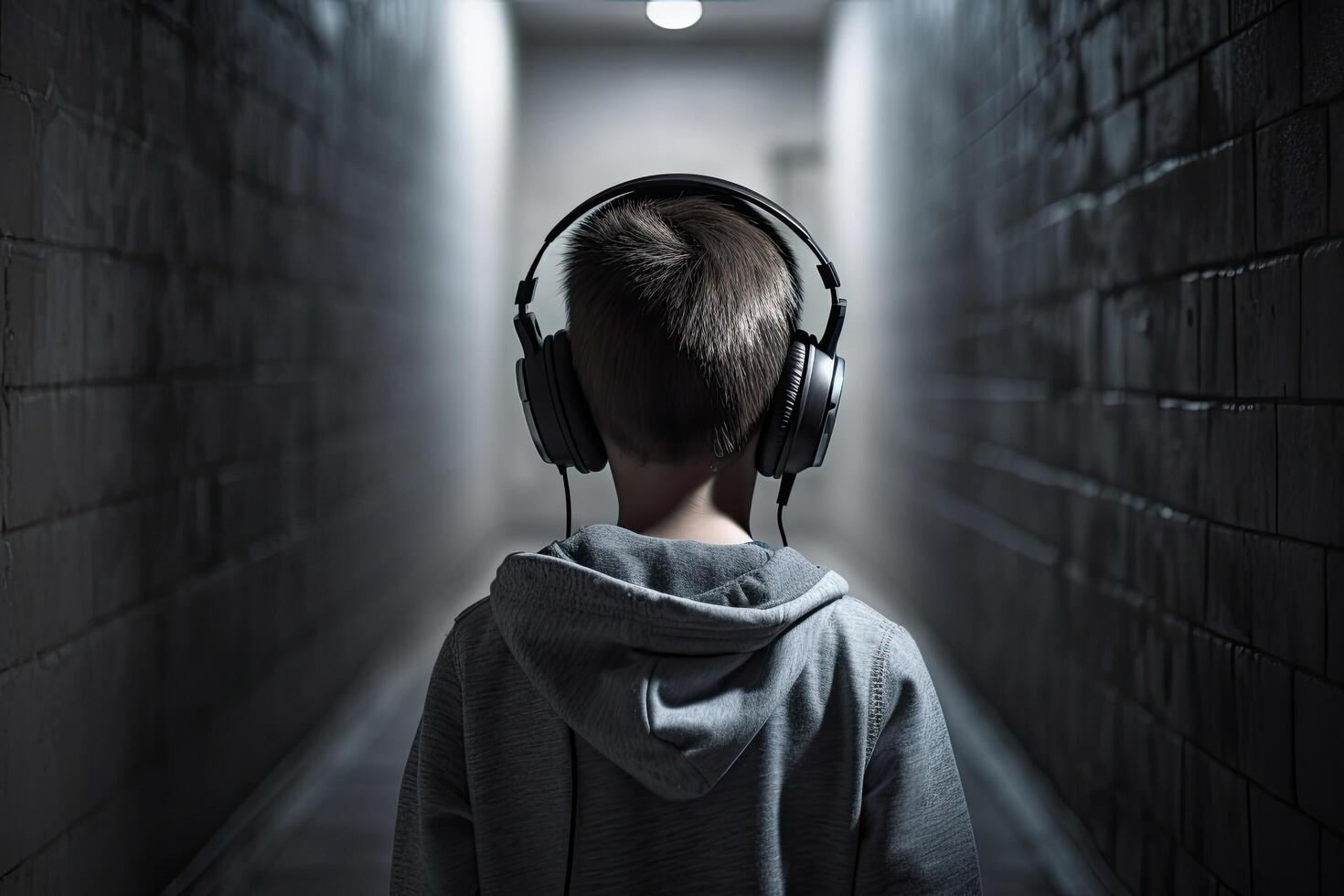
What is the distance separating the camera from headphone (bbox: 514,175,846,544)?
0.82m

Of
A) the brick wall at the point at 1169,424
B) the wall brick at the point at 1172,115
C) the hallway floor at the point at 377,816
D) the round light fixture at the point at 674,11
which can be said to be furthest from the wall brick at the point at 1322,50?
the round light fixture at the point at 674,11

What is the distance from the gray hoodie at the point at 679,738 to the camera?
0.70 m

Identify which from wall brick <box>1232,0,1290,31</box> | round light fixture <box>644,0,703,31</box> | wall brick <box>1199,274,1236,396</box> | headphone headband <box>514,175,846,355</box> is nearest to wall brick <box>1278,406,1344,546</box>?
wall brick <box>1199,274,1236,396</box>

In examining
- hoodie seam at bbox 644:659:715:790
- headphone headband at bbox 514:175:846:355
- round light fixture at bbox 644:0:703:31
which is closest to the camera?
hoodie seam at bbox 644:659:715:790

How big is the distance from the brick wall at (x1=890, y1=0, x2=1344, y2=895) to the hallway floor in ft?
0.33

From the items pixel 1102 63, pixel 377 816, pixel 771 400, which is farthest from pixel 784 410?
pixel 377 816

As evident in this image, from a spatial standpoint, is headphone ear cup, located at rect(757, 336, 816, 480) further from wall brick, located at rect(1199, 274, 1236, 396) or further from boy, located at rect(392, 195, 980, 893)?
wall brick, located at rect(1199, 274, 1236, 396)

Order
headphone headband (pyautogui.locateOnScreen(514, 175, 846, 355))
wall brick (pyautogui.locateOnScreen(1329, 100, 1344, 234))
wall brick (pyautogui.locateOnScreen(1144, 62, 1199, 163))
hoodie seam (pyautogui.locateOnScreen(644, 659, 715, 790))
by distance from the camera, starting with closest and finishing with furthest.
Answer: hoodie seam (pyautogui.locateOnScreen(644, 659, 715, 790))
headphone headband (pyautogui.locateOnScreen(514, 175, 846, 355))
wall brick (pyautogui.locateOnScreen(1329, 100, 1344, 234))
wall brick (pyautogui.locateOnScreen(1144, 62, 1199, 163))

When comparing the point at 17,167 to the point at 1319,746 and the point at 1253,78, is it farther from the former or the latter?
the point at 1319,746

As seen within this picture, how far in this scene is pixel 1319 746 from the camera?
3.55 feet

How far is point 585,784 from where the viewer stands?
0.75 metres

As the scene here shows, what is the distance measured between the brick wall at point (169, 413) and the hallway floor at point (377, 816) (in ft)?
0.32

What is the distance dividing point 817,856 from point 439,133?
392cm

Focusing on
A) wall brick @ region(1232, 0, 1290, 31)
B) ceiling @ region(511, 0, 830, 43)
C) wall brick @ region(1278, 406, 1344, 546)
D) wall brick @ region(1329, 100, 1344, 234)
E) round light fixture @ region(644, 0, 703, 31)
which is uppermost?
ceiling @ region(511, 0, 830, 43)
